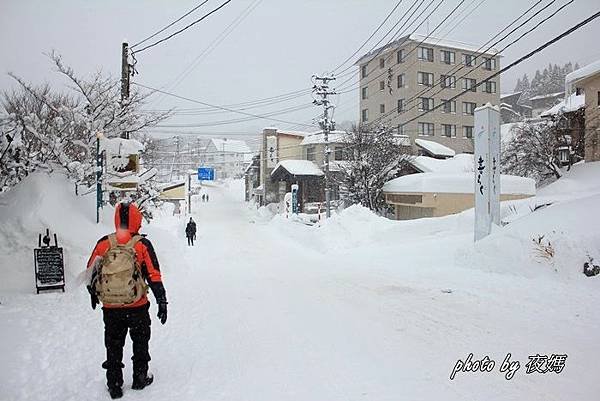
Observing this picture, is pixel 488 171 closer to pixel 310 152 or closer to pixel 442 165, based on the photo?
pixel 442 165

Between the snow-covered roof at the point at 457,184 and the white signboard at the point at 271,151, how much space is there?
2216cm

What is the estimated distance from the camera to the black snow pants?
368cm

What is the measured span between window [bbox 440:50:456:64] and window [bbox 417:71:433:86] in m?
2.29

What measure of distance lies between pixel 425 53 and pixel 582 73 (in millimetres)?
20320

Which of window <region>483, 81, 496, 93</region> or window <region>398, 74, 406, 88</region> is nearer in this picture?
window <region>398, 74, 406, 88</region>

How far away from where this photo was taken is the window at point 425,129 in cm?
4231

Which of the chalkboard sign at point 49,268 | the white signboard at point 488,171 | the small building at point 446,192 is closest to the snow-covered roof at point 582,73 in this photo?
the small building at point 446,192

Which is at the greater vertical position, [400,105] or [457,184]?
[400,105]

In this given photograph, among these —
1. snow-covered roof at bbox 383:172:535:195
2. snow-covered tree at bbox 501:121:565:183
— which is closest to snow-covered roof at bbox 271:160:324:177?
snow-covered roof at bbox 383:172:535:195

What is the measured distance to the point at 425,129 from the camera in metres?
42.6

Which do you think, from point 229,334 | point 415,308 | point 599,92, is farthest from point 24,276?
point 599,92

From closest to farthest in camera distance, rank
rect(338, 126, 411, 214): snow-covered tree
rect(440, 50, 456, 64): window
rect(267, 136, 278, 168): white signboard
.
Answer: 1. rect(338, 126, 411, 214): snow-covered tree
2. rect(440, 50, 456, 64): window
3. rect(267, 136, 278, 168): white signboard

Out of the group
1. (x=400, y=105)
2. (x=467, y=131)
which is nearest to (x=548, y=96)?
(x=467, y=131)

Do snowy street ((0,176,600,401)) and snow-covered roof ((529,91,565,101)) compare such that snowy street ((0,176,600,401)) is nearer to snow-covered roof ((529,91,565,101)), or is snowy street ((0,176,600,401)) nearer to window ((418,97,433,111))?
snow-covered roof ((529,91,565,101))
